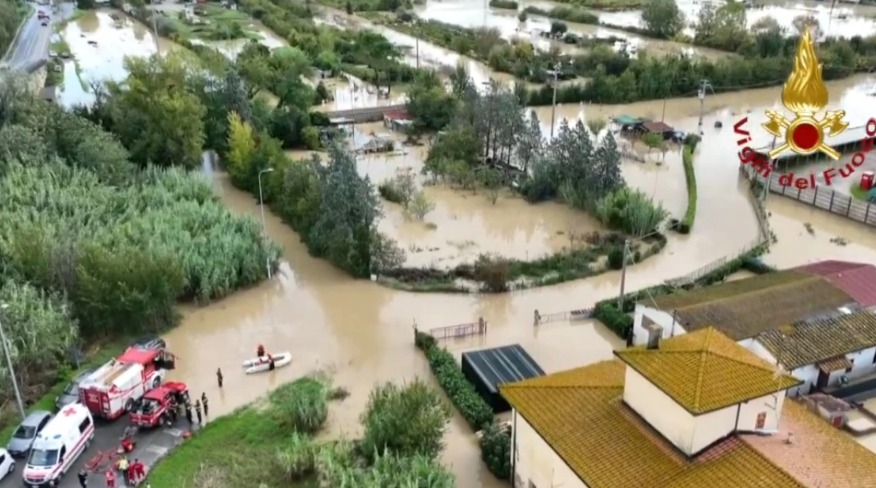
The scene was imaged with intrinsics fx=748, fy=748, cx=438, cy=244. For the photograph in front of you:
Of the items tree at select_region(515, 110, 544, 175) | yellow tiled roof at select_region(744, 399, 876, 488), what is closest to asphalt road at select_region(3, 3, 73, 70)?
tree at select_region(515, 110, 544, 175)

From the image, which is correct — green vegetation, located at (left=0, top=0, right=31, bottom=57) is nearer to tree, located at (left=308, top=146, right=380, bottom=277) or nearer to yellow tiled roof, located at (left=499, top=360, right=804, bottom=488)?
tree, located at (left=308, top=146, right=380, bottom=277)

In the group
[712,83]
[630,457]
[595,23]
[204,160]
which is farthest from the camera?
[595,23]

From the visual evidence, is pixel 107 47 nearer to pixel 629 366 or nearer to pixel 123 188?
pixel 123 188

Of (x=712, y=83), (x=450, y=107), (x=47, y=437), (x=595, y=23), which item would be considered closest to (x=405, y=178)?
(x=450, y=107)

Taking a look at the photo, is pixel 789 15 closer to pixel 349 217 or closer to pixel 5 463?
pixel 349 217

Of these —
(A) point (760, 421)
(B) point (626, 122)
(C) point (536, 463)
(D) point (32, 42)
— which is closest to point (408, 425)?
(C) point (536, 463)

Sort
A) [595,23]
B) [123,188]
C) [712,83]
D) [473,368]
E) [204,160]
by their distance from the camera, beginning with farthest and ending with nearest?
[595,23], [712,83], [204,160], [123,188], [473,368]

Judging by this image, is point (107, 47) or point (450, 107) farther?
point (107, 47)
